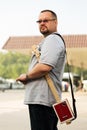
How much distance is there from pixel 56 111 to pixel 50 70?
347 mm

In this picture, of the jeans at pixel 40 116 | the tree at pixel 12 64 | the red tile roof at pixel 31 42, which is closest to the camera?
the jeans at pixel 40 116

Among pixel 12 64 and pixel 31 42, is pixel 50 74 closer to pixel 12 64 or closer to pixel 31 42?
pixel 31 42

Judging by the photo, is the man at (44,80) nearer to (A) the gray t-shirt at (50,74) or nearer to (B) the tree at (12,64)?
(A) the gray t-shirt at (50,74)

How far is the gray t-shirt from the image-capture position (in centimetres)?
438

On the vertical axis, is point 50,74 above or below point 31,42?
above

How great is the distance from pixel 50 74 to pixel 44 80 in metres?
0.08

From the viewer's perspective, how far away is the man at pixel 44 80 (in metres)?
4.38

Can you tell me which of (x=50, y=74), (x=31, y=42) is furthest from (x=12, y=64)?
(x=50, y=74)

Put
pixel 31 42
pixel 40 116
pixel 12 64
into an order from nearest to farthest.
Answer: pixel 40 116, pixel 31 42, pixel 12 64

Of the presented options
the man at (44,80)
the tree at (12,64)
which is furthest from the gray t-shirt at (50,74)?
the tree at (12,64)

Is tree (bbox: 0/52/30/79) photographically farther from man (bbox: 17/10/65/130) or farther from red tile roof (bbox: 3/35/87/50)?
man (bbox: 17/10/65/130)

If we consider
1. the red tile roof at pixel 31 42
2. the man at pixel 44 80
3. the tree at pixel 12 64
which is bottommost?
the tree at pixel 12 64

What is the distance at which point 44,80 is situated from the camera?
14.4 ft

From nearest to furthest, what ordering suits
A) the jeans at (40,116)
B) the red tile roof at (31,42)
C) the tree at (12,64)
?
the jeans at (40,116), the red tile roof at (31,42), the tree at (12,64)
